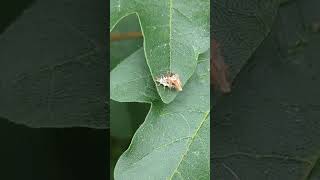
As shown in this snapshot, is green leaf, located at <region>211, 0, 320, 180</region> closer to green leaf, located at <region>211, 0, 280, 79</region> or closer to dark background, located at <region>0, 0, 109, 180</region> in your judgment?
green leaf, located at <region>211, 0, 280, 79</region>

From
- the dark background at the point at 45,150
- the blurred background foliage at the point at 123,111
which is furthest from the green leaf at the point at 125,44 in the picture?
the dark background at the point at 45,150

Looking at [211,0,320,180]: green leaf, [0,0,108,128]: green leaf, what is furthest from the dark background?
[211,0,320,180]: green leaf

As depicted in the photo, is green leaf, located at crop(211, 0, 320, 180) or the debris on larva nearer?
the debris on larva

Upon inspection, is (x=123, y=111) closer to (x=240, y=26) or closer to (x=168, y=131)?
(x=168, y=131)

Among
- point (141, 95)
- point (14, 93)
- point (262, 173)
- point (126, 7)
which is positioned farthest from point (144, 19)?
point (262, 173)

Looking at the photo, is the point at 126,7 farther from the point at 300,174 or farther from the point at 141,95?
the point at 300,174

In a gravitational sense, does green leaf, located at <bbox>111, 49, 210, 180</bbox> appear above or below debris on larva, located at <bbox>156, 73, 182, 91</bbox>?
below

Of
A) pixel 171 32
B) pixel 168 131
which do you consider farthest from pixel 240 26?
pixel 168 131
